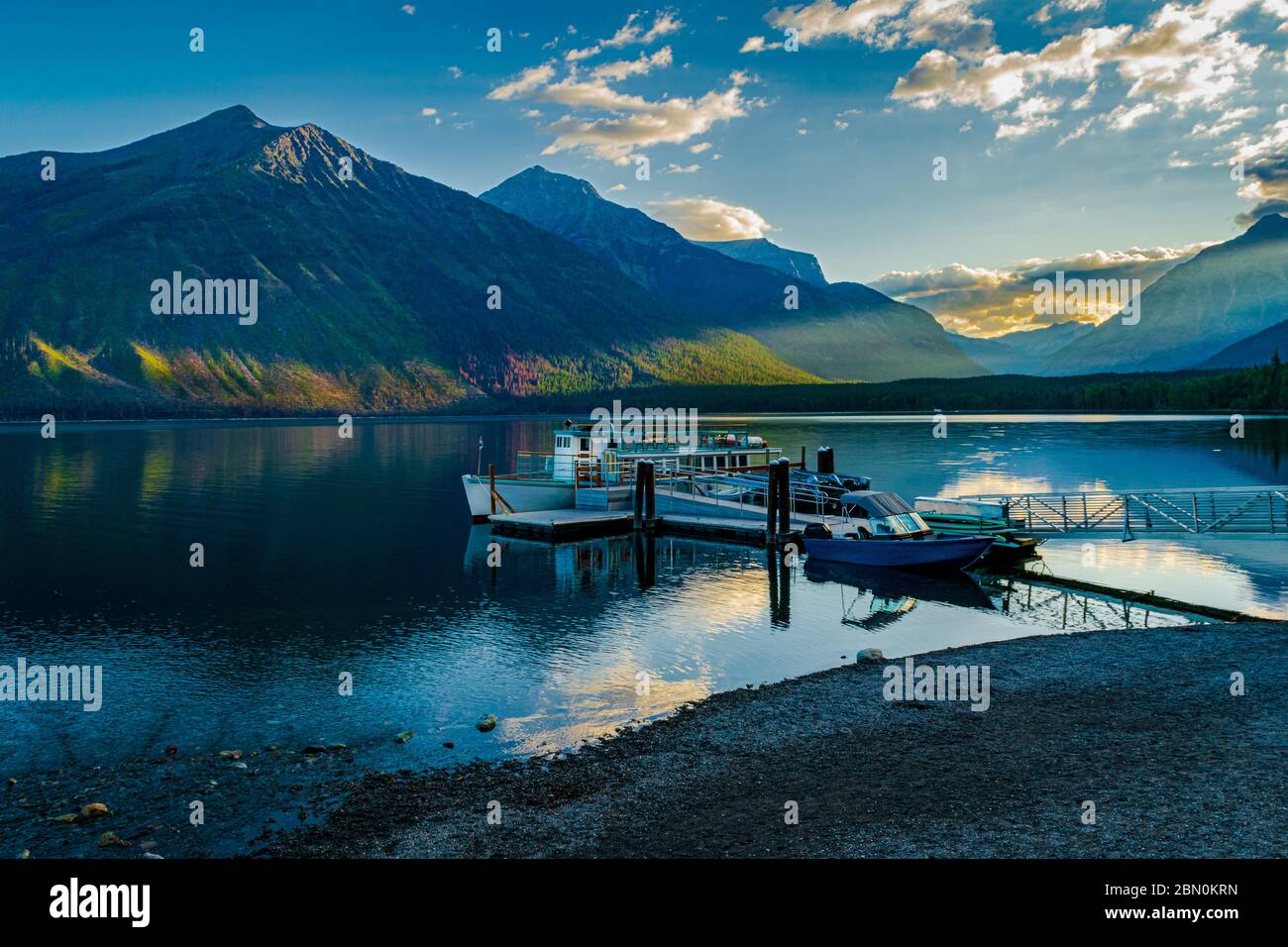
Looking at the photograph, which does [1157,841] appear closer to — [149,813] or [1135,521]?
[149,813]

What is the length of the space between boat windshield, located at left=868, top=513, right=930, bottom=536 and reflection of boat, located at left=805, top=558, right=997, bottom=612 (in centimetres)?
181

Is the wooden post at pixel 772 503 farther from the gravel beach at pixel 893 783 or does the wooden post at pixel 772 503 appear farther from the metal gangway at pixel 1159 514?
the gravel beach at pixel 893 783

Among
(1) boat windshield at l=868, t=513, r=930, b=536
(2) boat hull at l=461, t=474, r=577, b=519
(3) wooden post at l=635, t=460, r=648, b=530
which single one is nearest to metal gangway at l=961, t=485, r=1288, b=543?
(1) boat windshield at l=868, t=513, r=930, b=536

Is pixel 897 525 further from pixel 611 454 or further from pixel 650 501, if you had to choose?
pixel 611 454

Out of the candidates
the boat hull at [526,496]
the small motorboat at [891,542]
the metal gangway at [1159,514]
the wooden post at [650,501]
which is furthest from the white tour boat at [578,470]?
the metal gangway at [1159,514]

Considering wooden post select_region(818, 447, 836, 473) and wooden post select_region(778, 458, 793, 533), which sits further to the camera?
wooden post select_region(818, 447, 836, 473)

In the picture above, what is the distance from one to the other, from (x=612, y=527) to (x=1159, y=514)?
105 ft

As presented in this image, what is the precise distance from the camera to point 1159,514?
51500mm

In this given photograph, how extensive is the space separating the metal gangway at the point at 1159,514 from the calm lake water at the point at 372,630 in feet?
5.22

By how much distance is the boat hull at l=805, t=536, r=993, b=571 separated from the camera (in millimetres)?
39031

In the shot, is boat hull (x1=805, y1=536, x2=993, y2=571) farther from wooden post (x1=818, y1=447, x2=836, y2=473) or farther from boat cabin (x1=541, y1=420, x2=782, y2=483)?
wooden post (x1=818, y1=447, x2=836, y2=473)

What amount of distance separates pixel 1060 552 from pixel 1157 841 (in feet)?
119

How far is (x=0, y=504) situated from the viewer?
238 feet
